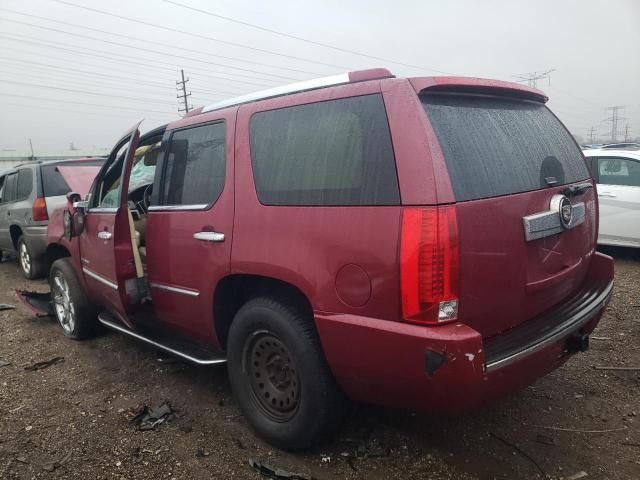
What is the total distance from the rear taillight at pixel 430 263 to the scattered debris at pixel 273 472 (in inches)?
43.8

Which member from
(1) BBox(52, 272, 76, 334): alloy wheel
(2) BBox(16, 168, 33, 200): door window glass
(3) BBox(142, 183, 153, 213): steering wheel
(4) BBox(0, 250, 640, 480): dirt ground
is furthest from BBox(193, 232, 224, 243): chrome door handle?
(2) BBox(16, 168, 33, 200): door window glass

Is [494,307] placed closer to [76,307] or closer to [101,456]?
[101,456]

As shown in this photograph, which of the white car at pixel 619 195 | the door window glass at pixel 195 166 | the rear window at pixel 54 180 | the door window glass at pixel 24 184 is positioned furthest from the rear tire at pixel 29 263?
the white car at pixel 619 195

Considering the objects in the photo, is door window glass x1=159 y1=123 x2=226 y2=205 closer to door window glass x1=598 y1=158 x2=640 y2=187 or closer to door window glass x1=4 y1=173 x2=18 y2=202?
door window glass x1=4 y1=173 x2=18 y2=202

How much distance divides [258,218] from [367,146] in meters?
0.74

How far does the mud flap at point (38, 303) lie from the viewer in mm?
4906

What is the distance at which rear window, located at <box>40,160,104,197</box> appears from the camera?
22.2 ft

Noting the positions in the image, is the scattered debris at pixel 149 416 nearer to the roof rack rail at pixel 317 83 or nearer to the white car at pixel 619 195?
the roof rack rail at pixel 317 83

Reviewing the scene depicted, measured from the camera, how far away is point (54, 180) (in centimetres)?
684

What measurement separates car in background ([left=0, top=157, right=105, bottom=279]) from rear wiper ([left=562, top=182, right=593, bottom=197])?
5512 millimetres

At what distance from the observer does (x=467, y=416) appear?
2.96m

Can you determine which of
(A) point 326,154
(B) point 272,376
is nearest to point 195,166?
(A) point 326,154

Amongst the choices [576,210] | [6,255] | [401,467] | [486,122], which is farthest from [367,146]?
[6,255]

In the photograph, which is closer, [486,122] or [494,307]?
[494,307]
